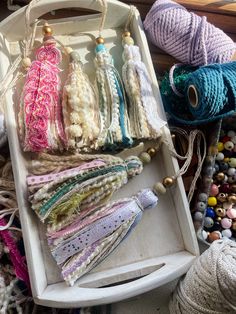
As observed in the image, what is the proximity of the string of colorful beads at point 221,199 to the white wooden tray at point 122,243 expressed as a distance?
0.07 m

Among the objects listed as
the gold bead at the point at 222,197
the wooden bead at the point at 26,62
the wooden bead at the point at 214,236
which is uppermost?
the wooden bead at the point at 26,62

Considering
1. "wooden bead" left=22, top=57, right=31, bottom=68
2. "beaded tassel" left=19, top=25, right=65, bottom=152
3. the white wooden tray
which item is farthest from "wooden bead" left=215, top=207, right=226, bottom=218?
"wooden bead" left=22, top=57, right=31, bottom=68

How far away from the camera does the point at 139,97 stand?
92cm

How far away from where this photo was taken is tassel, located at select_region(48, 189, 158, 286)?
0.86 metres

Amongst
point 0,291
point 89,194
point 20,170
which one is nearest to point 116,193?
point 89,194

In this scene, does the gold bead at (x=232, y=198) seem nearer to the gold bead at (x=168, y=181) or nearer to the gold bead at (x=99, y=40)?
the gold bead at (x=168, y=181)

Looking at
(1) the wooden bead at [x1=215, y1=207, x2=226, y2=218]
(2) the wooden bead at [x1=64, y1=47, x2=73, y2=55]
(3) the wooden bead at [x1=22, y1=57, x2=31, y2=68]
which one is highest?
(2) the wooden bead at [x1=64, y1=47, x2=73, y2=55]

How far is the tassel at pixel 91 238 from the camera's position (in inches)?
33.9

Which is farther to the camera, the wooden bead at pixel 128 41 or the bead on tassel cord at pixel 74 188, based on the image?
the wooden bead at pixel 128 41

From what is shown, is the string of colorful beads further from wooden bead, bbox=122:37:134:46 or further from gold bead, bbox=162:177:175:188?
wooden bead, bbox=122:37:134:46

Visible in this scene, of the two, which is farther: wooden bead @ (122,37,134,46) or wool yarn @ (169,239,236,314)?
wooden bead @ (122,37,134,46)

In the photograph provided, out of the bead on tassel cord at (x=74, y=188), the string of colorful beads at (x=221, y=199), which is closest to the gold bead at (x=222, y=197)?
the string of colorful beads at (x=221, y=199)

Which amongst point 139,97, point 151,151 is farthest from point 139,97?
point 151,151

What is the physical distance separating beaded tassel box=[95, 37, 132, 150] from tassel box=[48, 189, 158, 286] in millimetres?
→ 126
